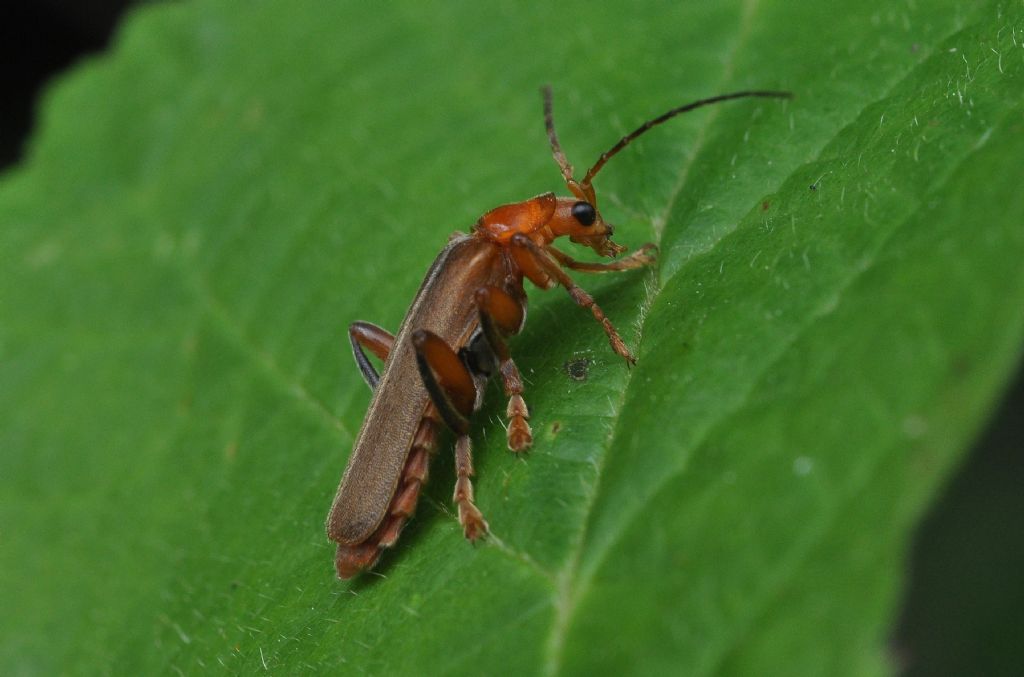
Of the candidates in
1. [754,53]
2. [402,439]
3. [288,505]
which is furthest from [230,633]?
[754,53]

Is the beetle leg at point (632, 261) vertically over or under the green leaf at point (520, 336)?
under

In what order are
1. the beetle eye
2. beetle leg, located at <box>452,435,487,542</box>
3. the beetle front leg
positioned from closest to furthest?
beetle leg, located at <box>452,435,487,542</box> < the beetle front leg < the beetle eye

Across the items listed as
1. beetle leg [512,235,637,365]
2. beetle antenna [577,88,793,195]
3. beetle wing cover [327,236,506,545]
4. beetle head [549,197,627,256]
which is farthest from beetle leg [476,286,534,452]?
beetle antenna [577,88,793,195]

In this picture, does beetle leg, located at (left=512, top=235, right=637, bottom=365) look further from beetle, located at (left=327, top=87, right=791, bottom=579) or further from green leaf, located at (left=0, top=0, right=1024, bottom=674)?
green leaf, located at (left=0, top=0, right=1024, bottom=674)

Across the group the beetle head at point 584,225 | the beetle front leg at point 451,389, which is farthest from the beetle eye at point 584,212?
the beetle front leg at point 451,389

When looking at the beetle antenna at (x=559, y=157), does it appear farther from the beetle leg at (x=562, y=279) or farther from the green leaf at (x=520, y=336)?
the beetle leg at (x=562, y=279)

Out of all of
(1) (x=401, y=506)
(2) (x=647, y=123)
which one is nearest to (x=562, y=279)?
(2) (x=647, y=123)
